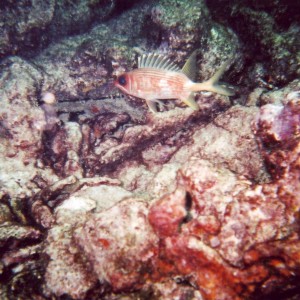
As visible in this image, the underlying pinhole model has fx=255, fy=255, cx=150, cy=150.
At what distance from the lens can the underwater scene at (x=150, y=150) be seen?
2.19 metres

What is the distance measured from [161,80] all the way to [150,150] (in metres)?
1.34

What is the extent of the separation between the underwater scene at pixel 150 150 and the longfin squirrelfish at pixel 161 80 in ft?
0.05

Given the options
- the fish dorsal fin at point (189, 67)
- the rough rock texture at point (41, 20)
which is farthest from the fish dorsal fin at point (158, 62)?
the rough rock texture at point (41, 20)

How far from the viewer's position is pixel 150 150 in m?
4.21

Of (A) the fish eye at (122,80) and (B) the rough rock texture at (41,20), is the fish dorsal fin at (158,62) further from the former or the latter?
(B) the rough rock texture at (41,20)

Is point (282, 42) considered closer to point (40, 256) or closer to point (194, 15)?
point (194, 15)

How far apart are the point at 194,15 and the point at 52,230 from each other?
141 inches

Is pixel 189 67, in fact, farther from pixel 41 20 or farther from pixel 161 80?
pixel 41 20

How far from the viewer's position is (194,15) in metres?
3.89

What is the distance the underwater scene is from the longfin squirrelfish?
16mm

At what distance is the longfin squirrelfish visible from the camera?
3.14m

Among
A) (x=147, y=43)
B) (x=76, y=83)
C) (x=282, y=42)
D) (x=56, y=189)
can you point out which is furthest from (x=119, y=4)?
(x=56, y=189)

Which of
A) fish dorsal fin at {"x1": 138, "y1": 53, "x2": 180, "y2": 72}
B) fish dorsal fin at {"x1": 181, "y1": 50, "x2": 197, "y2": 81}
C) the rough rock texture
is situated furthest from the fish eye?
the rough rock texture

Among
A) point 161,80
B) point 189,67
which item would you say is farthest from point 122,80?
point 189,67
